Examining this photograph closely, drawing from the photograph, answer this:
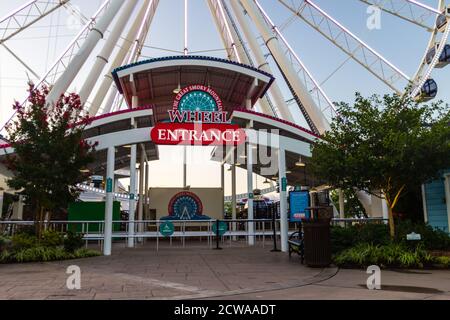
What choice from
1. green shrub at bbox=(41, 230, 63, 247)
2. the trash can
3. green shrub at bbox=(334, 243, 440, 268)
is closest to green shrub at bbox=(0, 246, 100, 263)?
green shrub at bbox=(41, 230, 63, 247)

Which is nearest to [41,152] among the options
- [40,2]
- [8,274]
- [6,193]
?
[8,274]

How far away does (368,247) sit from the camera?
34.8ft

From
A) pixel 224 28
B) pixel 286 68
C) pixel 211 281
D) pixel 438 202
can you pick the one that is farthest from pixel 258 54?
pixel 211 281

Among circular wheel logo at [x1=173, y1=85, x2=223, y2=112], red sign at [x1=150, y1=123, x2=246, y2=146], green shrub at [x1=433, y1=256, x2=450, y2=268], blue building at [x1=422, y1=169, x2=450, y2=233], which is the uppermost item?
circular wheel logo at [x1=173, y1=85, x2=223, y2=112]

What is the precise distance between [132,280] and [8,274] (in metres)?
3.52

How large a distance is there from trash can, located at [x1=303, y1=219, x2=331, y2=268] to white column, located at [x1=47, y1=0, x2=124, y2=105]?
2028 centimetres

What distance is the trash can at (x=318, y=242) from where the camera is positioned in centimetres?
1018

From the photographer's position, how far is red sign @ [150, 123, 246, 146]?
14.8m

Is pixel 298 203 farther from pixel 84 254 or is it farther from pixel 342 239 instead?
pixel 84 254

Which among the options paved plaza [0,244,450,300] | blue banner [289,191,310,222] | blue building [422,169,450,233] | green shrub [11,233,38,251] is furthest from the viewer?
blue banner [289,191,310,222]

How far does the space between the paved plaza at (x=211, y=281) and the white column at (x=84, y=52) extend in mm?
17269

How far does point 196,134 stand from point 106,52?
54.5 feet

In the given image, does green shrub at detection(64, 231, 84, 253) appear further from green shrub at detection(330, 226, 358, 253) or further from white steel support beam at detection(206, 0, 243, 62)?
white steel support beam at detection(206, 0, 243, 62)

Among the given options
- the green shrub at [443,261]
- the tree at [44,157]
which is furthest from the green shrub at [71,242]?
the green shrub at [443,261]
